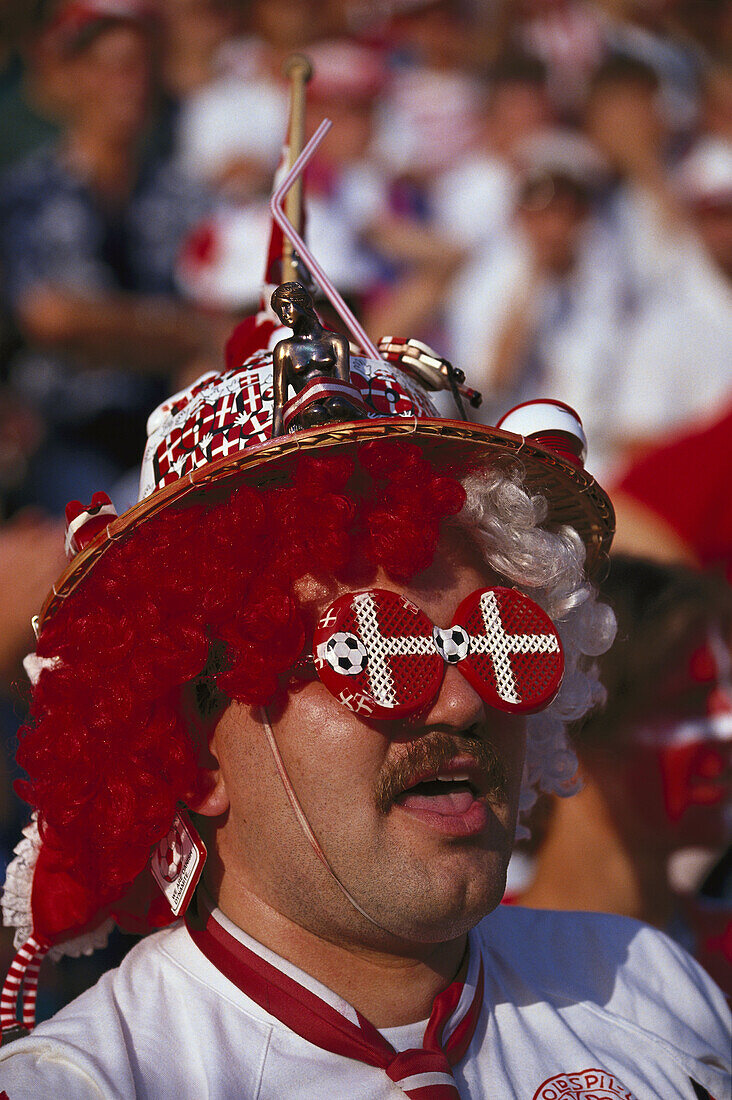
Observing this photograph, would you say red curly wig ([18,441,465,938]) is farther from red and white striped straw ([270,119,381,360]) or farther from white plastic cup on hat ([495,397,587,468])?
red and white striped straw ([270,119,381,360])

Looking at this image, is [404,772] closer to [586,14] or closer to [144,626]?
[144,626]

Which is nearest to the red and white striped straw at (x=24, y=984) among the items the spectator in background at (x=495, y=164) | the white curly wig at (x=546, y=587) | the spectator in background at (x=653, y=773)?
the white curly wig at (x=546, y=587)

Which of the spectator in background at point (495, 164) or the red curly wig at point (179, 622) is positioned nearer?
the red curly wig at point (179, 622)

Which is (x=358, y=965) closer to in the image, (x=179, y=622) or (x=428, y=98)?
(x=179, y=622)

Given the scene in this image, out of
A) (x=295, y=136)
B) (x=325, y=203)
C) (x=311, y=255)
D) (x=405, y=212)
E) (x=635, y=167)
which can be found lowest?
(x=311, y=255)

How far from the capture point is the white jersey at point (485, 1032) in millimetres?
1728

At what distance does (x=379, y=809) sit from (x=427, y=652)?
25 centimetres

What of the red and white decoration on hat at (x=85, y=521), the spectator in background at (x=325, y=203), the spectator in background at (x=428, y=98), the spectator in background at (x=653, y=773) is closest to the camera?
the red and white decoration on hat at (x=85, y=521)

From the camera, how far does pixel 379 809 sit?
1.77 metres

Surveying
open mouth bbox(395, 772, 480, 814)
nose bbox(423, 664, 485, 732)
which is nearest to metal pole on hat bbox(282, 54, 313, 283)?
nose bbox(423, 664, 485, 732)

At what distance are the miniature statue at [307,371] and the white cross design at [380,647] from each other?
0.93ft

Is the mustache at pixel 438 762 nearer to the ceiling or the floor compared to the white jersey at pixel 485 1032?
nearer to the ceiling

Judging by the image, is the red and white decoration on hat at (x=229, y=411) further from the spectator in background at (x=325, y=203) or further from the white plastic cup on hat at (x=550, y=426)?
the spectator in background at (x=325, y=203)

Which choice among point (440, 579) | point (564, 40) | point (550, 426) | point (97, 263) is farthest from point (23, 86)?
point (440, 579)
